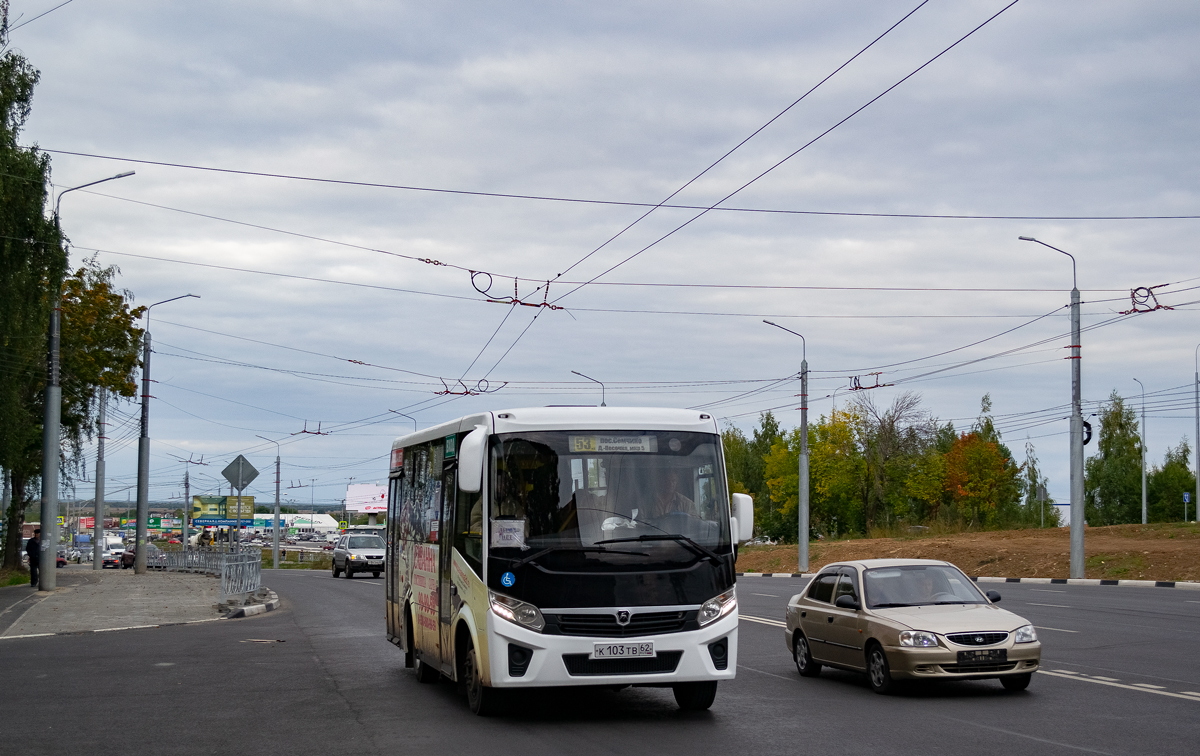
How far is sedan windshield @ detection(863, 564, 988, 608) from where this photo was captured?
1272 centimetres

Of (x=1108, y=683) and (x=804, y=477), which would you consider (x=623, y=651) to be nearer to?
(x=1108, y=683)

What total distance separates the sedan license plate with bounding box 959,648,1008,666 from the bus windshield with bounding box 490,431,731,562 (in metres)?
2.77

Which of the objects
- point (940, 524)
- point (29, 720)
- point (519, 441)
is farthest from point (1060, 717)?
point (940, 524)

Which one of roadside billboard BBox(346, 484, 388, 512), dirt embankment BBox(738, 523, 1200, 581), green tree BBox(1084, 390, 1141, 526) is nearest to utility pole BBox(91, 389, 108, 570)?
dirt embankment BBox(738, 523, 1200, 581)

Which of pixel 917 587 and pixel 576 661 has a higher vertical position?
pixel 917 587

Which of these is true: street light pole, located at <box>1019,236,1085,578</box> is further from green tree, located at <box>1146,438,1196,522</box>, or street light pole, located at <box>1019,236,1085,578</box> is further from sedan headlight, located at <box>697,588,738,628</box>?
green tree, located at <box>1146,438,1196,522</box>

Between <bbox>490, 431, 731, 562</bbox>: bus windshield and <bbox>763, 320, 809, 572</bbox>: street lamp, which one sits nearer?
<bbox>490, 431, 731, 562</bbox>: bus windshield

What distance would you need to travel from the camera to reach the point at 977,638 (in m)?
11.5

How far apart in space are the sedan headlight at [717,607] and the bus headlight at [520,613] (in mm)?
1392

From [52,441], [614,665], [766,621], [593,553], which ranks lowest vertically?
[766,621]

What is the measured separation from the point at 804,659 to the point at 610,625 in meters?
4.75

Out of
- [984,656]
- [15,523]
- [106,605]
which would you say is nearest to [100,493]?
[15,523]

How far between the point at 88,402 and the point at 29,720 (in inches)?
1460

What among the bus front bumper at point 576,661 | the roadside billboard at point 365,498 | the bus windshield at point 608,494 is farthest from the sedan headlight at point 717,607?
the roadside billboard at point 365,498
